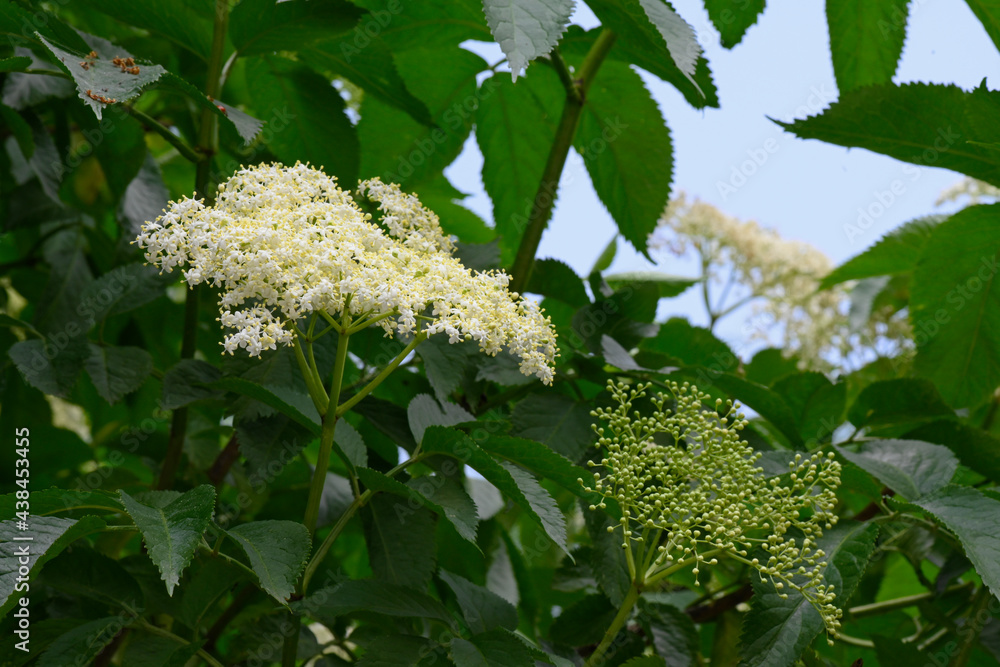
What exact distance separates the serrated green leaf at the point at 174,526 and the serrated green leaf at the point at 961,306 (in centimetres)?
121

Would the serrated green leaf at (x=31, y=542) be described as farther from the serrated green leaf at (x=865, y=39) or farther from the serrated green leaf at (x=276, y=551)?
the serrated green leaf at (x=865, y=39)

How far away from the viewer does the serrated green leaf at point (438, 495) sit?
895mm

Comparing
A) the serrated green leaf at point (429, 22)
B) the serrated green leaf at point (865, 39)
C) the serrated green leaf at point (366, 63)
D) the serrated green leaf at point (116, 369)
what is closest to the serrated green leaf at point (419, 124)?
the serrated green leaf at point (429, 22)

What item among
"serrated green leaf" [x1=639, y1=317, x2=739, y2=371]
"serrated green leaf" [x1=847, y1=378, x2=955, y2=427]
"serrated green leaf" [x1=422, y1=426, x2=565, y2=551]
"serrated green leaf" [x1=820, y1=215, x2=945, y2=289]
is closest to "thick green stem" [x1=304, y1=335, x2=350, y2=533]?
"serrated green leaf" [x1=422, y1=426, x2=565, y2=551]

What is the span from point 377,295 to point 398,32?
71 cm

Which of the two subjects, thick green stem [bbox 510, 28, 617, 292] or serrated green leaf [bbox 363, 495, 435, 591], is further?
thick green stem [bbox 510, 28, 617, 292]

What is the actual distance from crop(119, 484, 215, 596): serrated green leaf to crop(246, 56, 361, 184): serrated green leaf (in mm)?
694

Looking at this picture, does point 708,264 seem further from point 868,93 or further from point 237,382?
point 237,382

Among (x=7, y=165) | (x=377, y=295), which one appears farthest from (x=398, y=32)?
(x=7, y=165)

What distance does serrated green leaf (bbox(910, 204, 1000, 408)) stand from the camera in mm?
1394

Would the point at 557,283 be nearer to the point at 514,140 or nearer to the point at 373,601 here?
the point at 514,140

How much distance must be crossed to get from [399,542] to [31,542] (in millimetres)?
463

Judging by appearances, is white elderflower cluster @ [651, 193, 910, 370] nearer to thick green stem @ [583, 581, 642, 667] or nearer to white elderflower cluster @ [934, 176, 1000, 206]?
white elderflower cluster @ [934, 176, 1000, 206]

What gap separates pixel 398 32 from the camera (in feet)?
4.70
